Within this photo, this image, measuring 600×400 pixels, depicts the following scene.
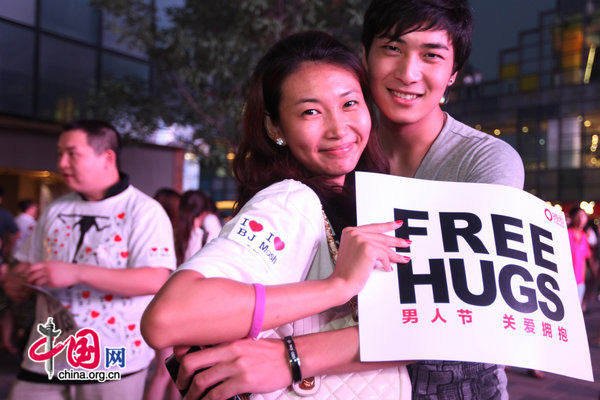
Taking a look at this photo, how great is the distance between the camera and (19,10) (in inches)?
423

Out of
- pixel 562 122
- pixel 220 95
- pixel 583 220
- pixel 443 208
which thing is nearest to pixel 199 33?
pixel 220 95

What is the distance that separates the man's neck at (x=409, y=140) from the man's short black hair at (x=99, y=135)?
1.76 m

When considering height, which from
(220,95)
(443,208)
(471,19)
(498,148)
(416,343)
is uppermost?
(220,95)

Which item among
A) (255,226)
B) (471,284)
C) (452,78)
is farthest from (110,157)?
(471,284)

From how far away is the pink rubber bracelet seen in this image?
1075mm

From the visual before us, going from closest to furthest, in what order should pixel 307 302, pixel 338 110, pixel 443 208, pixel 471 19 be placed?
pixel 307 302
pixel 443 208
pixel 338 110
pixel 471 19

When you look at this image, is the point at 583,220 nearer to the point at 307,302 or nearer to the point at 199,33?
the point at 199,33

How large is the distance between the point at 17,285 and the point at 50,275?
0.29 meters

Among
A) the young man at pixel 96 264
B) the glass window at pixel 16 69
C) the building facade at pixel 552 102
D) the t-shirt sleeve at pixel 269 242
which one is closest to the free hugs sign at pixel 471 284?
the t-shirt sleeve at pixel 269 242

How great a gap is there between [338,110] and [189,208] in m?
4.16

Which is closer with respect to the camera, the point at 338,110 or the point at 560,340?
the point at 560,340

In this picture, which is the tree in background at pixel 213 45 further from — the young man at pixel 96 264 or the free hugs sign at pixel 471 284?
the free hugs sign at pixel 471 284

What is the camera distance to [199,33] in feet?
29.4

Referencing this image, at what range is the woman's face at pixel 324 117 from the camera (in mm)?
1469
